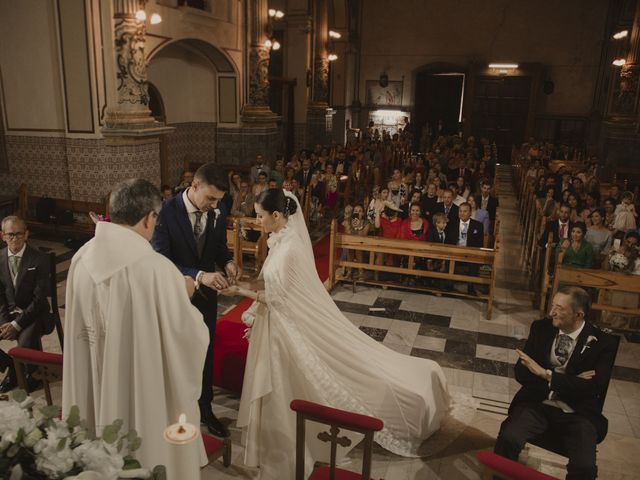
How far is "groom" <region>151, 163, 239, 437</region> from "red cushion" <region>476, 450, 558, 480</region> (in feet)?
6.21

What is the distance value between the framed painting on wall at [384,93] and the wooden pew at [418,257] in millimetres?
17322

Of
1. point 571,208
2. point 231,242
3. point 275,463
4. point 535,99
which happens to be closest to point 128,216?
point 275,463

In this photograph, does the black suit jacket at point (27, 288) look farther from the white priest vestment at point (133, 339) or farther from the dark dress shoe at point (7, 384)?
the white priest vestment at point (133, 339)

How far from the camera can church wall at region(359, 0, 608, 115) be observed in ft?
70.3

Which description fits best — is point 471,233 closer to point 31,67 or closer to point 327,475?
point 327,475

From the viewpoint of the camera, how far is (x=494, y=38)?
22.2 meters

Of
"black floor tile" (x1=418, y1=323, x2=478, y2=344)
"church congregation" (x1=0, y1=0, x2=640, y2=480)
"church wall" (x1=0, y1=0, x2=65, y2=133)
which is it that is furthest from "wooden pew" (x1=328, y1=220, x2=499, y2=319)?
"church wall" (x1=0, y1=0, x2=65, y2=133)

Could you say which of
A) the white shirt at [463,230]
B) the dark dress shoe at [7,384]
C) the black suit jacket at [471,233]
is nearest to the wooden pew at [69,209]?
the dark dress shoe at [7,384]

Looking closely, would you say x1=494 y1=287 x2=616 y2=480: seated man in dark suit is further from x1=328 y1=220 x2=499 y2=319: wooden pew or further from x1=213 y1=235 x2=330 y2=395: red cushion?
x1=328 y1=220 x2=499 y2=319: wooden pew

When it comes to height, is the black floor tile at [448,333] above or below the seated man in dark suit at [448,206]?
below

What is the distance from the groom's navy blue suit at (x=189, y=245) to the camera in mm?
3832

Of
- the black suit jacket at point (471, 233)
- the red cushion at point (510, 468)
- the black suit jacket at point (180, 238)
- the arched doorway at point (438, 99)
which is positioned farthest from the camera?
the arched doorway at point (438, 99)

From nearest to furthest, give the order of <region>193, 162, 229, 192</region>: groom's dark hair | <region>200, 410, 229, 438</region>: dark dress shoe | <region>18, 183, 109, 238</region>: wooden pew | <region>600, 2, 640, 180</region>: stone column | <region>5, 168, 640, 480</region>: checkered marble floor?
<region>193, 162, 229, 192</region>: groom's dark hair
<region>5, 168, 640, 480</region>: checkered marble floor
<region>200, 410, 229, 438</region>: dark dress shoe
<region>18, 183, 109, 238</region>: wooden pew
<region>600, 2, 640, 180</region>: stone column

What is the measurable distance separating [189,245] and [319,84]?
53.5 ft
